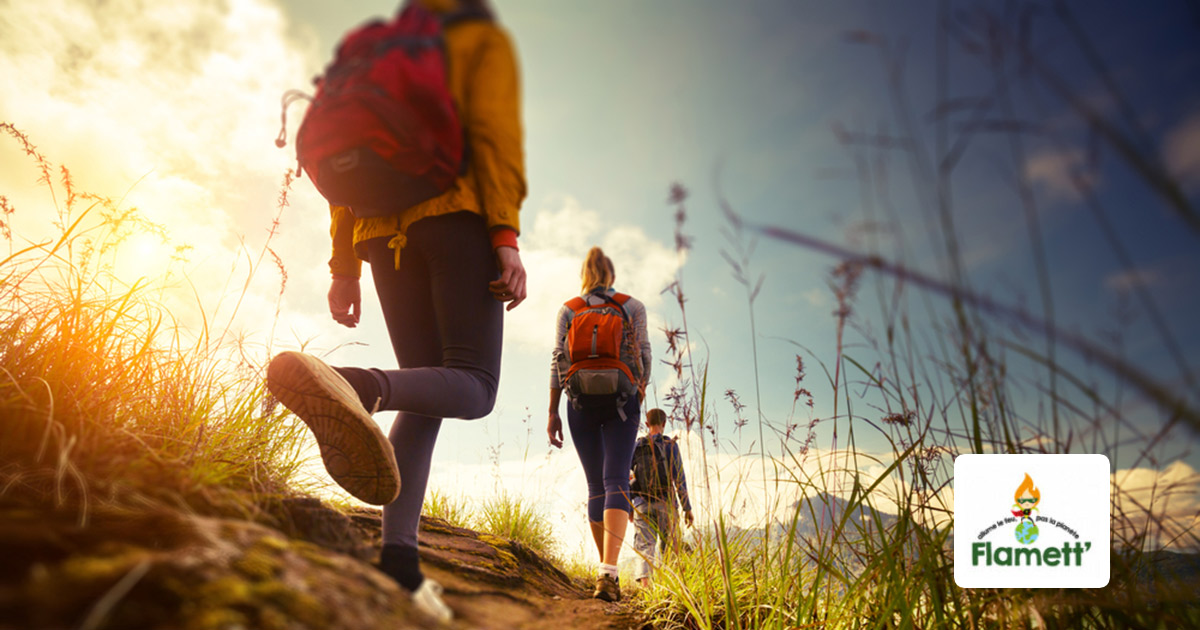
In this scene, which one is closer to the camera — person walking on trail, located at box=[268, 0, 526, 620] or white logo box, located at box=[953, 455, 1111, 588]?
person walking on trail, located at box=[268, 0, 526, 620]

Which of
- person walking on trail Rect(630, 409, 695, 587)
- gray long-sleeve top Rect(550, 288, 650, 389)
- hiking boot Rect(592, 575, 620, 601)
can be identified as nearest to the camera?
person walking on trail Rect(630, 409, 695, 587)

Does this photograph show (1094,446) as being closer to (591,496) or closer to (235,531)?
(235,531)

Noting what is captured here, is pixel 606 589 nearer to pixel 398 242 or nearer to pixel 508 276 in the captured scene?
pixel 508 276

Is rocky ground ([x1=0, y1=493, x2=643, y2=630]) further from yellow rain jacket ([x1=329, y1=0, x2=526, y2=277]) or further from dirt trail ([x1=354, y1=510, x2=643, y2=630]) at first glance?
yellow rain jacket ([x1=329, y1=0, x2=526, y2=277])

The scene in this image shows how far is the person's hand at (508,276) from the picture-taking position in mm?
1610

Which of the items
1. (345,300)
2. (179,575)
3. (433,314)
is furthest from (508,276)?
(179,575)

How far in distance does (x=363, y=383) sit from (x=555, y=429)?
8.01ft

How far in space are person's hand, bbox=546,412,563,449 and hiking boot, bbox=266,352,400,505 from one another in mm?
2345

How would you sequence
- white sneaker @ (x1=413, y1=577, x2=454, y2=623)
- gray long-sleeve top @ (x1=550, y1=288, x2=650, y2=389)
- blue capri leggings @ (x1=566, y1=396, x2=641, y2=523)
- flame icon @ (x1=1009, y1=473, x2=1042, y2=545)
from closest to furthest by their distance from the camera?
1. white sneaker @ (x1=413, y1=577, x2=454, y2=623)
2. flame icon @ (x1=1009, y1=473, x2=1042, y2=545)
3. blue capri leggings @ (x1=566, y1=396, x2=641, y2=523)
4. gray long-sleeve top @ (x1=550, y1=288, x2=650, y2=389)

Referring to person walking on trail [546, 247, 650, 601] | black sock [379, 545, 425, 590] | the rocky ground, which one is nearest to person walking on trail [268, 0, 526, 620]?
black sock [379, 545, 425, 590]

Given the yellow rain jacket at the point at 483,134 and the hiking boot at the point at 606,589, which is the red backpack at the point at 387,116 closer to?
the yellow rain jacket at the point at 483,134

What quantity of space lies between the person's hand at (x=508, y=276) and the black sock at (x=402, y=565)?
732 millimetres

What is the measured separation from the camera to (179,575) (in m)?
0.72

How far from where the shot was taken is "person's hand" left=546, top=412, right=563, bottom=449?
3.69m
